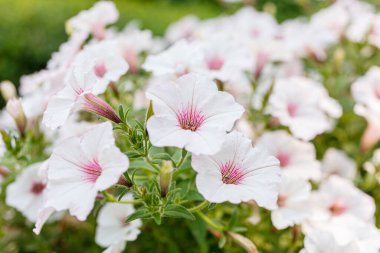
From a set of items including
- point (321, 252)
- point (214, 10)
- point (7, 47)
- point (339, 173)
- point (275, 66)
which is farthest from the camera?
point (214, 10)

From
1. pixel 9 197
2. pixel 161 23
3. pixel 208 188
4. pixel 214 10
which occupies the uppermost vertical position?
pixel 208 188

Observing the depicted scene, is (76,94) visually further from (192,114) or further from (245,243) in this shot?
(245,243)

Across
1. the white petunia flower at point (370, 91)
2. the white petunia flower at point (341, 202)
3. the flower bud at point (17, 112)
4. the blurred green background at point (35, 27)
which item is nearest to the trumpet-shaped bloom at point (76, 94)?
the flower bud at point (17, 112)

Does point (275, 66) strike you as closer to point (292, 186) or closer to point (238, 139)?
point (292, 186)

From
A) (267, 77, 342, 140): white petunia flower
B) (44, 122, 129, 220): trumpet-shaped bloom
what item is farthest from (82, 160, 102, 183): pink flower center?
(267, 77, 342, 140): white petunia flower

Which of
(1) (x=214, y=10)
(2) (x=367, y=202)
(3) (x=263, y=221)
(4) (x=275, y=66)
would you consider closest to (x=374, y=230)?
(2) (x=367, y=202)

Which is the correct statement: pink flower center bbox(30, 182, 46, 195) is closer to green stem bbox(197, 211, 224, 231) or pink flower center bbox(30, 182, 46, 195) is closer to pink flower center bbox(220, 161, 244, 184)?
green stem bbox(197, 211, 224, 231)
